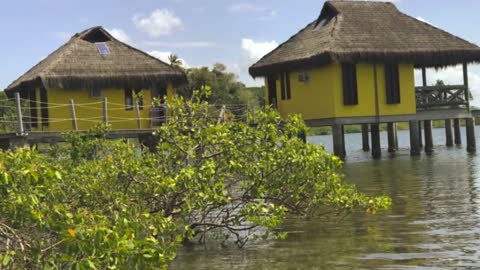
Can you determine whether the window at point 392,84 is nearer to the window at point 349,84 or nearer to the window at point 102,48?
the window at point 349,84

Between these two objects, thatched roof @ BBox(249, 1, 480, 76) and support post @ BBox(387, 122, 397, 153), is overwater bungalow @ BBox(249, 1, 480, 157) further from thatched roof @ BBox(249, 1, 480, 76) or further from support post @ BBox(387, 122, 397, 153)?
support post @ BBox(387, 122, 397, 153)

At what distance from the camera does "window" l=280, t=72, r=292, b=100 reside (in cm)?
2535

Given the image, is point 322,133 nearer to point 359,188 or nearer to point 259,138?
point 359,188

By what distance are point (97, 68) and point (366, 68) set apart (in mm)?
8511

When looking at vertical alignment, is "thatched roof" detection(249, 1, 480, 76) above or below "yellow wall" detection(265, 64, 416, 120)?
above

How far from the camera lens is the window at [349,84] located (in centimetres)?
2330

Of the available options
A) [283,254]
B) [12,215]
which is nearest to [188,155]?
[283,254]

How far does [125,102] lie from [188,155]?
48.4ft

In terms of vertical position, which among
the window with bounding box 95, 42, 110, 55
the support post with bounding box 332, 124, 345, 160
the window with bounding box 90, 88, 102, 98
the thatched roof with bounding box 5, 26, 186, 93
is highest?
the window with bounding box 95, 42, 110, 55

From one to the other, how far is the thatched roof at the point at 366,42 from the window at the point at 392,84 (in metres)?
0.62

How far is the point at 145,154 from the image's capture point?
28.7 feet

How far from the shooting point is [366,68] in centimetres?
2355

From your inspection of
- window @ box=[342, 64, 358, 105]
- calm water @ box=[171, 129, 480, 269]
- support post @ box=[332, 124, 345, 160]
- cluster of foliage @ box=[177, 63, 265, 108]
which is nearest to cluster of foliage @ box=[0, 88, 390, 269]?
calm water @ box=[171, 129, 480, 269]

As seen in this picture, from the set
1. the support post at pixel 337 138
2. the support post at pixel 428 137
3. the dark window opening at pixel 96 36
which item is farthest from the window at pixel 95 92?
the support post at pixel 428 137
